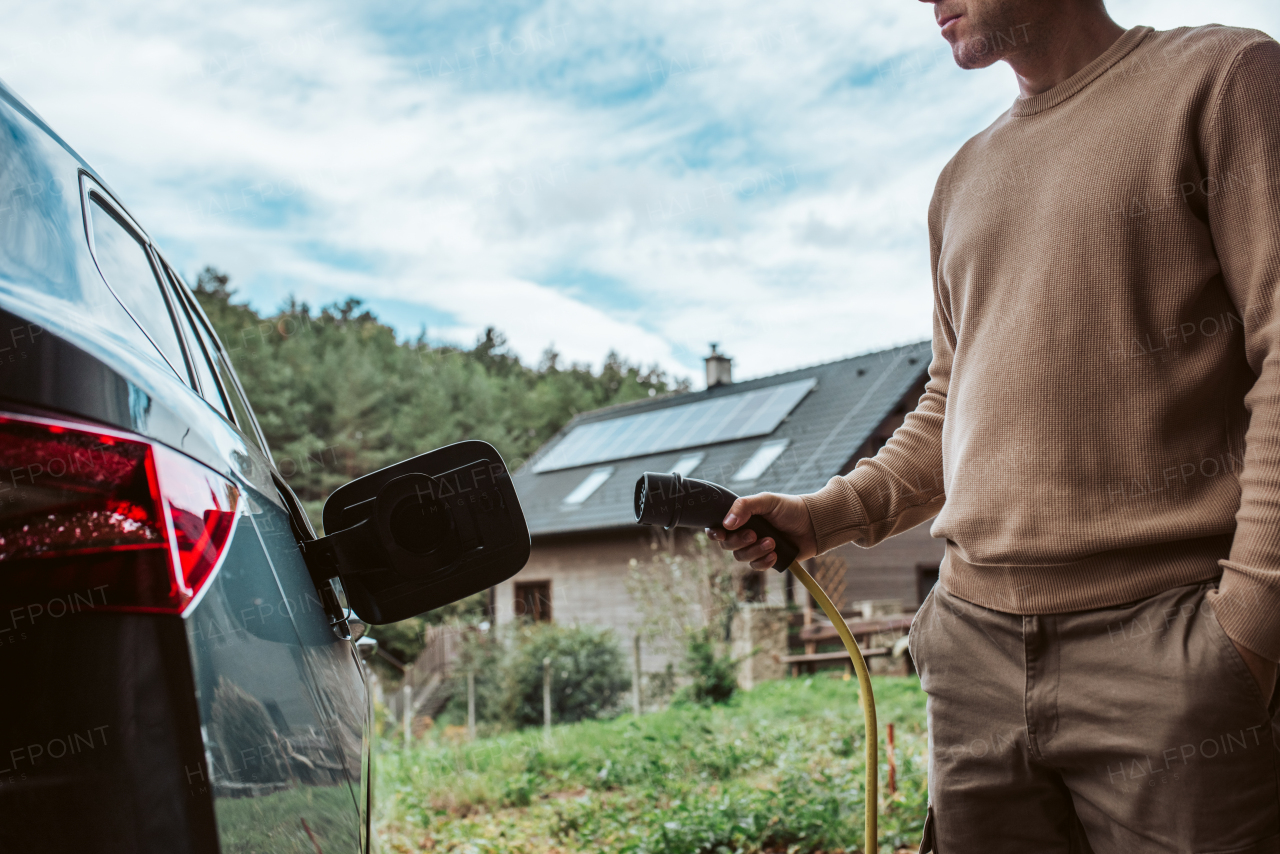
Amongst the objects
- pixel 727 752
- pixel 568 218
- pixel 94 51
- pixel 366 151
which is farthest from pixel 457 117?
pixel 727 752

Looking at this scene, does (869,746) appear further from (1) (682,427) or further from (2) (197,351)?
(1) (682,427)

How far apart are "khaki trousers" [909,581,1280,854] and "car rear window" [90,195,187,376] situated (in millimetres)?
1234

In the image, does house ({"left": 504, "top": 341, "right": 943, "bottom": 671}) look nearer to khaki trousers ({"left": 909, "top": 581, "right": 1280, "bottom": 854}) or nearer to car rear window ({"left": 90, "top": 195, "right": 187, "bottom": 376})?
khaki trousers ({"left": 909, "top": 581, "right": 1280, "bottom": 854})

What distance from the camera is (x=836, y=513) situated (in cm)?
176

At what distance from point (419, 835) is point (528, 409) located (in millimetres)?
32251

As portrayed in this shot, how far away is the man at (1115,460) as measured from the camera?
120 cm

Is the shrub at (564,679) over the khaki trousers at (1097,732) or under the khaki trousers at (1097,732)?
under

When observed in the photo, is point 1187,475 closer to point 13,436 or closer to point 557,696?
point 13,436

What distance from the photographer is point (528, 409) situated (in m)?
36.8

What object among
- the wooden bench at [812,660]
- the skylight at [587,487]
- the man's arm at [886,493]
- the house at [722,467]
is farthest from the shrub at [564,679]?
the man's arm at [886,493]

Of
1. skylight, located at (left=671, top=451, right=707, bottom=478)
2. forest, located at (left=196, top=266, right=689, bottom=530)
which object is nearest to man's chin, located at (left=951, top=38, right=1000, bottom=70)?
skylight, located at (left=671, top=451, right=707, bottom=478)

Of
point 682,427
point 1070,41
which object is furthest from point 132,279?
point 682,427

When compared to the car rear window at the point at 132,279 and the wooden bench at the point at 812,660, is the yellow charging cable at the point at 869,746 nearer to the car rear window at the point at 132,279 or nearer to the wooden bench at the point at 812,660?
the car rear window at the point at 132,279

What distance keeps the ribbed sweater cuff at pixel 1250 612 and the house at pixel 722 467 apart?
38.1 feet
